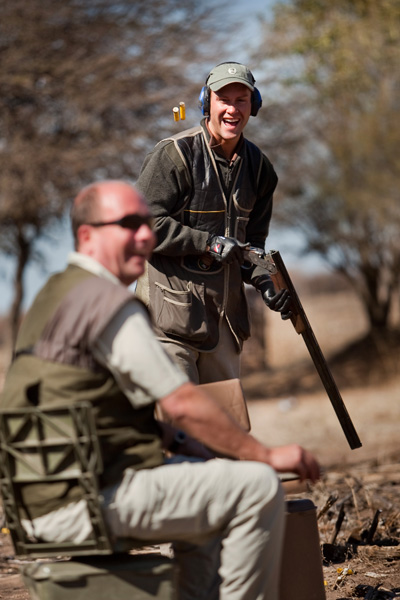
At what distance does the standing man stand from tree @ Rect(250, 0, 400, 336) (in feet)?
41.5

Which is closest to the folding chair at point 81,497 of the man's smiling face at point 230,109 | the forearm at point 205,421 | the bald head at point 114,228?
the forearm at point 205,421

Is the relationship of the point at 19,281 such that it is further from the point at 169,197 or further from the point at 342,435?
the point at 169,197

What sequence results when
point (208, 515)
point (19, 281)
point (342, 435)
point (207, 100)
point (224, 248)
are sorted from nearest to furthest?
point (208, 515)
point (224, 248)
point (207, 100)
point (342, 435)
point (19, 281)

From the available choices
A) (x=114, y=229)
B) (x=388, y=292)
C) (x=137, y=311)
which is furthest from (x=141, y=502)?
(x=388, y=292)

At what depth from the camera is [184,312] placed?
4590 mm

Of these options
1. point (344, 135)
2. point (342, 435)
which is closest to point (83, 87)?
point (344, 135)

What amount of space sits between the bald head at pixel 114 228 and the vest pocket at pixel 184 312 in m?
1.49

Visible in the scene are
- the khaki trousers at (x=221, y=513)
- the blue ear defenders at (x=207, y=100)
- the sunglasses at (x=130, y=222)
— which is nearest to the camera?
the khaki trousers at (x=221, y=513)

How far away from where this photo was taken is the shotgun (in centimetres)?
448

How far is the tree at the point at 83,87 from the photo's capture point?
1553 centimetres

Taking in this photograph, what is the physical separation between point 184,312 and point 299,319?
1.86 ft

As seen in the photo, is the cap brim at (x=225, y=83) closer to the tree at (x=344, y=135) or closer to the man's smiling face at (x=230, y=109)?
the man's smiling face at (x=230, y=109)

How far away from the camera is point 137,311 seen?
114 inches

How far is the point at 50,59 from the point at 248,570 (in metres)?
13.9
